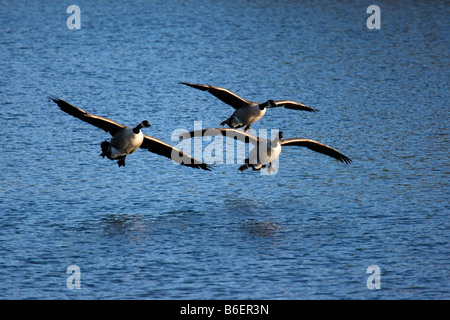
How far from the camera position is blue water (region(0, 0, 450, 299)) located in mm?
22984

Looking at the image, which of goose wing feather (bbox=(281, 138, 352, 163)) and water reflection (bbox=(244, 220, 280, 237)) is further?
goose wing feather (bbox=(281, 138, 352, 163))

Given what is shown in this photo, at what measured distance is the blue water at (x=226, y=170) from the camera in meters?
23.0

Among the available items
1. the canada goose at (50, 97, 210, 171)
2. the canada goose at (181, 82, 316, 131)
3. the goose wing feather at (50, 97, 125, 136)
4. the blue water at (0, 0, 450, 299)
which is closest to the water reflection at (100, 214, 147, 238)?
the blue water at (0, 0, 450, 299)

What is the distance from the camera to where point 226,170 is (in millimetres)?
32781

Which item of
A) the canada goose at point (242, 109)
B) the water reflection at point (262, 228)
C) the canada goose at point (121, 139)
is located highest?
the canada goose at point (242, 109)

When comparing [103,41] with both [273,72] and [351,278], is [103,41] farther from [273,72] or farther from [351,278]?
[351,278]

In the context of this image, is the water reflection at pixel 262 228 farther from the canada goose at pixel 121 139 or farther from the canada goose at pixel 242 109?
the canada goose at pixel 242 109

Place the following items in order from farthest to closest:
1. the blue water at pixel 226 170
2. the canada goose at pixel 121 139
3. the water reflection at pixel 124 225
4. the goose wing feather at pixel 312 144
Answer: the goose wing feather at pixel 312 144, the water reflection at pixel 124 225, the canada goose at pixel 121 139, the blue water at pixel 226 170

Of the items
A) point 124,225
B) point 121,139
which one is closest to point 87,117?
point 121,139

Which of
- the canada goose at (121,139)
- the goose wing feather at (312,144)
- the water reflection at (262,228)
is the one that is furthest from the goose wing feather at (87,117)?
the goose wing feather at (312,144)

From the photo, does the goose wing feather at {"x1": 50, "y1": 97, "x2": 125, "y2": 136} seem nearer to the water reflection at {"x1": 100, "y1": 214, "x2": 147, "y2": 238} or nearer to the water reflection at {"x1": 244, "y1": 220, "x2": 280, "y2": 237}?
the water reflection at {"x1": 100, "y1": 214, "x2": 147, "y2": 238}

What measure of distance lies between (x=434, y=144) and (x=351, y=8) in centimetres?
3239

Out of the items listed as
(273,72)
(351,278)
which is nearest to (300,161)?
(351,278)

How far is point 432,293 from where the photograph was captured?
2177 centimetres
